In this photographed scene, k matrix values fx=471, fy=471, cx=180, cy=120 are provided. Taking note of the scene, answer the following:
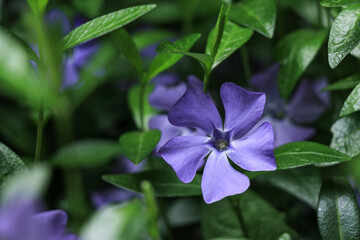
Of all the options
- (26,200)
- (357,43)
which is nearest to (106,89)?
(357,43)

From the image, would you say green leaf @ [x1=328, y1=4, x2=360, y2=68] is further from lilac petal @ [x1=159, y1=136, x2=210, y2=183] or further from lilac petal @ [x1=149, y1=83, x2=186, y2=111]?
lilac petal @ [x1=149, y1=83, x2=186, y2=111]

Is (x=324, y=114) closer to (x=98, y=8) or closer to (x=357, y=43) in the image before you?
(x=357, y=43)

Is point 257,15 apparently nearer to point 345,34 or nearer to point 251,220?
point 345,34

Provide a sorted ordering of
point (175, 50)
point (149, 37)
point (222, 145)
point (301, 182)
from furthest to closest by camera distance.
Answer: point (149, 37)
point (301, 182)
point (222, 145)
point (175, 50)

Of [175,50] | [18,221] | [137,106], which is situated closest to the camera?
[18,221]

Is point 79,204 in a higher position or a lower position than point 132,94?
lower

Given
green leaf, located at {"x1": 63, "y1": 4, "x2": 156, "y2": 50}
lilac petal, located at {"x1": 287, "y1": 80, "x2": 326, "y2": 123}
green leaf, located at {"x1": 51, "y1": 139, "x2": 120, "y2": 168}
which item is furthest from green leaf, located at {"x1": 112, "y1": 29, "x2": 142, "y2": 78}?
→ lilac petal, located at {"x1": 287, "y1": 80, "x2": 326, "y2": 123}

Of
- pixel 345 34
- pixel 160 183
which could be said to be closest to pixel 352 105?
pixel 345 34
